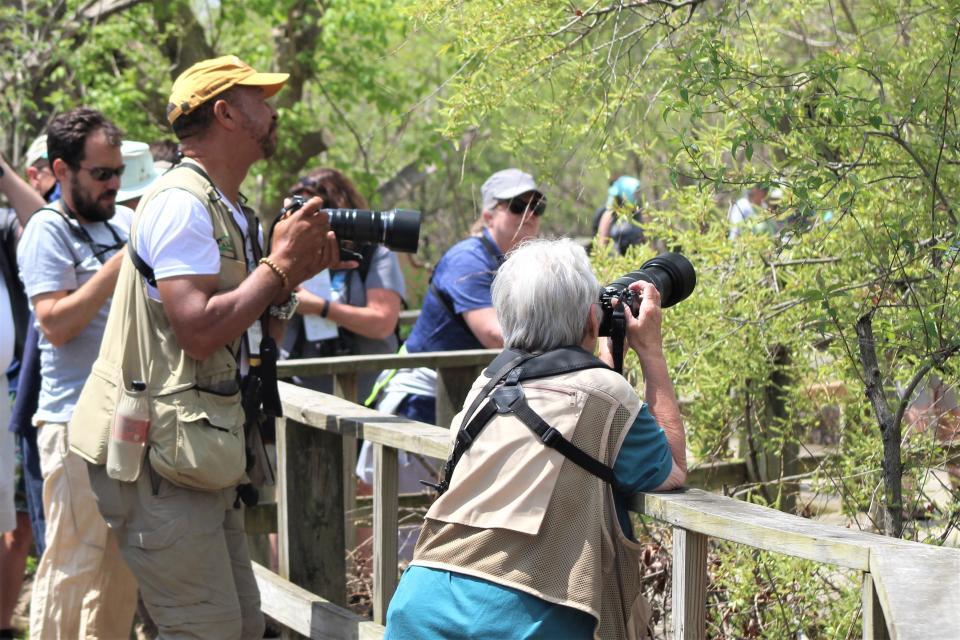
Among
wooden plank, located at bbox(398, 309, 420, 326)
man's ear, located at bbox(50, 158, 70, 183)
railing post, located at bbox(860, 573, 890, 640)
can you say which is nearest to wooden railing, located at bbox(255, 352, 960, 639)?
railing post, located at bbox(860, 573, 890, 640)

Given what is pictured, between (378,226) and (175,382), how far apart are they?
0.67m

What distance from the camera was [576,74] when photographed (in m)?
3.32

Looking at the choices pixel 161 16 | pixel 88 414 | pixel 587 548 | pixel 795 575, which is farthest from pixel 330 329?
pixel 161 16

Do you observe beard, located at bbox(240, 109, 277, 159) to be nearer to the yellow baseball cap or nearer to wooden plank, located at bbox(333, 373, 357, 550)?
the yellow baseball cap

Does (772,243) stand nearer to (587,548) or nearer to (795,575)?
(795,575)

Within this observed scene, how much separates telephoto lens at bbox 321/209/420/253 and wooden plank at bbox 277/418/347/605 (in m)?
0.61

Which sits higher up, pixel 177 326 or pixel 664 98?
pixel 664 98

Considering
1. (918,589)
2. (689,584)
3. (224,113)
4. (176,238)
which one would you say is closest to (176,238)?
(176,238)

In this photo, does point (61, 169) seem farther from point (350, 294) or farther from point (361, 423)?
point (350, 294)

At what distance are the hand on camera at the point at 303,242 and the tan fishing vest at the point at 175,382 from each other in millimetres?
130

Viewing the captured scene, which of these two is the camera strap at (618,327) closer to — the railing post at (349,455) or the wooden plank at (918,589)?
the wooden plank at (918,589)

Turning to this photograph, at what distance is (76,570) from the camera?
3635mm

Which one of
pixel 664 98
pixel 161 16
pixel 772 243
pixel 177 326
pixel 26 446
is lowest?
pixel 26 446

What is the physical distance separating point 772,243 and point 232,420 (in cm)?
153
